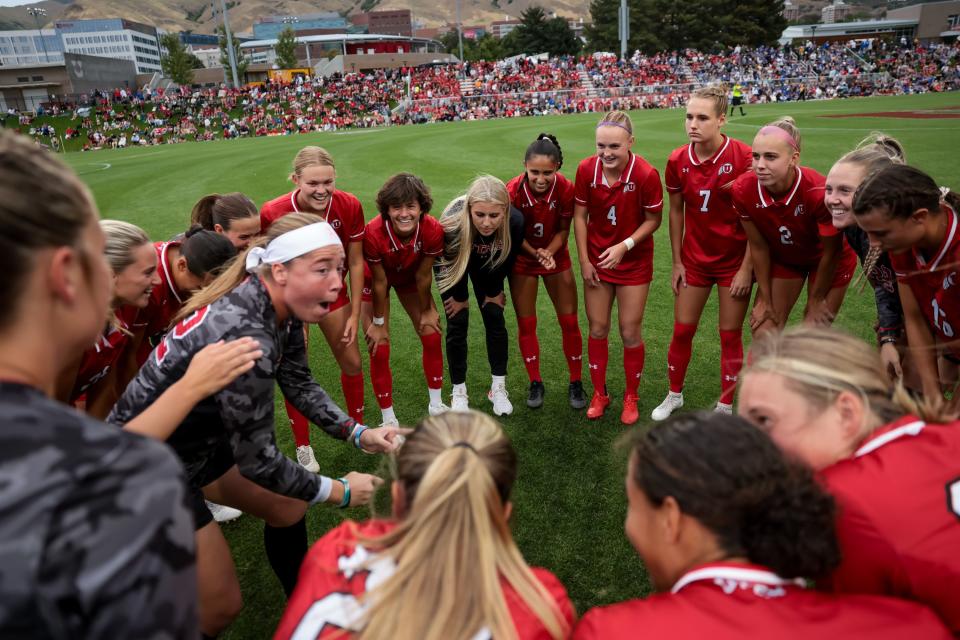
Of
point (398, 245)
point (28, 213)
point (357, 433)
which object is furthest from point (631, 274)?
point (28, 213)

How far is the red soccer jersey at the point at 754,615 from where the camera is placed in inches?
50.2

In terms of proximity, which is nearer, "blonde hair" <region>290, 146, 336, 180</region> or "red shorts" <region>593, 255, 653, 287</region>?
"blonde hair" <region>290, 146, 336, 180</region>

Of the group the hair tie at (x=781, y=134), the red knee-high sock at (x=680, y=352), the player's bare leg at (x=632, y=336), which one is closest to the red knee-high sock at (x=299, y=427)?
the player's bare leg at (x=632, y=336)

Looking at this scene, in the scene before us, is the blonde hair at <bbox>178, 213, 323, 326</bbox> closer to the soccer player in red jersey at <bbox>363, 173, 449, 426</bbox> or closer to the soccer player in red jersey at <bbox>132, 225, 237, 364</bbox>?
the soccer player in red jersey at <bbox>132, 225, 237, 364</bbox>

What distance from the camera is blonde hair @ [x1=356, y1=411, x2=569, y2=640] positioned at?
4.45ft

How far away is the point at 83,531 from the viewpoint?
943 mm

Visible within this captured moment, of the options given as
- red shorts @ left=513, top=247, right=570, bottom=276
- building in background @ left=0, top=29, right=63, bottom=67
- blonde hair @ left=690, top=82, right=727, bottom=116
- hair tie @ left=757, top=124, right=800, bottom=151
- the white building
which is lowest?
red shorts @ left=513, top=247, right=570, bottom=276

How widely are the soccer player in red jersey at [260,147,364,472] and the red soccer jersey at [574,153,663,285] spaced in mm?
1806

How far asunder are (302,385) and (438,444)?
5.59ft

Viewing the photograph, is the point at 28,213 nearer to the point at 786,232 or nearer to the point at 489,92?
the point at 786,232

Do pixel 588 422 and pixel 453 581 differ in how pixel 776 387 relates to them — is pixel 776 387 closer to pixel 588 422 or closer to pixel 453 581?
pixel 453 581

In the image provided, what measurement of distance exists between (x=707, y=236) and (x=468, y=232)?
6.14 feet

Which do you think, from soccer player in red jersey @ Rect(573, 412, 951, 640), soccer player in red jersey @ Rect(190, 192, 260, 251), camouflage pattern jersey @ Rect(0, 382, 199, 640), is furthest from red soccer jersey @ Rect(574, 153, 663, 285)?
camouflage pattern jersey @ Rect(0, 382, 199, 640)

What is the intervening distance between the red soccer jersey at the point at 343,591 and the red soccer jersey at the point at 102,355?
79.5 inches
